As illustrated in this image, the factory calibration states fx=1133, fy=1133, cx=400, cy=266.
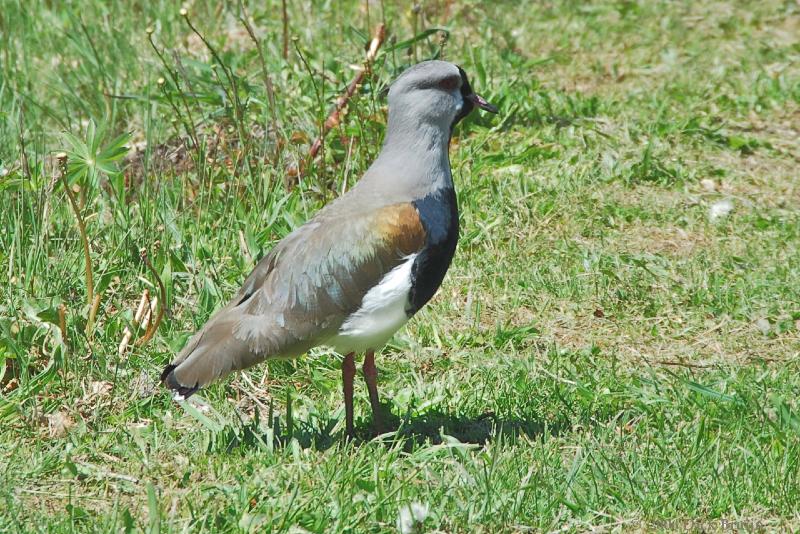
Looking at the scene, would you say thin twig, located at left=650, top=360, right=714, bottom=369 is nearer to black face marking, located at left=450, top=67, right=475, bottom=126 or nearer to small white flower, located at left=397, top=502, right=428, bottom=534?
black face marking, located at left=450, top=67, right=475, bottom=126

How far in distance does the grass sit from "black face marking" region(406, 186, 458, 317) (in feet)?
1.88

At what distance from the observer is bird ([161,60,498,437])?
13.8ft

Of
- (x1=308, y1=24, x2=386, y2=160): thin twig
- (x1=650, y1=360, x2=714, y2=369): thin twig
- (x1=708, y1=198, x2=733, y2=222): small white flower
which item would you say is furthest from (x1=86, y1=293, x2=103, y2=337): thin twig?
(x1=708, y1=198, x2=733, y2=222): small white flower

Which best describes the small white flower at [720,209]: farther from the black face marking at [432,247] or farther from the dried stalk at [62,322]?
the dried stalk at [62,322]

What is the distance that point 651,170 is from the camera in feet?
21.5

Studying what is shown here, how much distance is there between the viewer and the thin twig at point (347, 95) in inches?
235

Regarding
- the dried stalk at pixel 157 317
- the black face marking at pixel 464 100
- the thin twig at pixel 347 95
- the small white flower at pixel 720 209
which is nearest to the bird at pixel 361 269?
the black face marking at pixel 464 100

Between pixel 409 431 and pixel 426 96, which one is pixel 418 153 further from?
pixel 409 431

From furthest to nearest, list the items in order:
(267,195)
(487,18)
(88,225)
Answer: (487,18)
(267,195)
(88,225)

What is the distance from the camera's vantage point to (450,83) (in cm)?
448

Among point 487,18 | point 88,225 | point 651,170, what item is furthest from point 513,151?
point 88,225

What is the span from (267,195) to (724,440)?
273cm

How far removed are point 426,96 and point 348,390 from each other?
47.2 inches

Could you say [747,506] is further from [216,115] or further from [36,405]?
[216,115]
